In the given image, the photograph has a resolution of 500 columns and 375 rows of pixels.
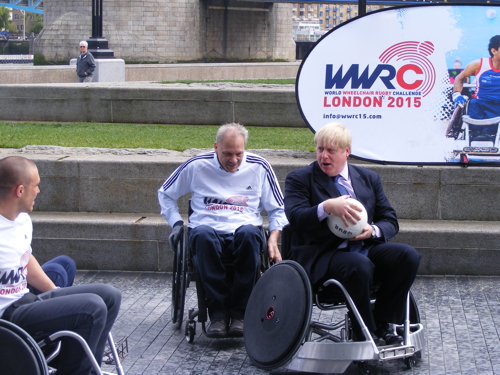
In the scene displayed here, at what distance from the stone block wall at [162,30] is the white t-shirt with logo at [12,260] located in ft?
113

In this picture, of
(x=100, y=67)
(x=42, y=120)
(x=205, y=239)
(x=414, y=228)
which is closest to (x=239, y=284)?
(x=205, y=239)

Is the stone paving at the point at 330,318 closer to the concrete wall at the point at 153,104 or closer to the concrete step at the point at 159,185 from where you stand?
the concrete step at the point at 159,185

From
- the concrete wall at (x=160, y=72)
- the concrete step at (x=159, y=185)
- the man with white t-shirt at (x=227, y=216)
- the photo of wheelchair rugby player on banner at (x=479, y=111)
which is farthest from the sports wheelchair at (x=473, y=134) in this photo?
the concrete wall at (x=160, y=72)

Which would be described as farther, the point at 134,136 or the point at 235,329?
the point at 134,136

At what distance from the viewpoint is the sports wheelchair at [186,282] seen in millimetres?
4470

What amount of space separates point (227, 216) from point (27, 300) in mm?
1692

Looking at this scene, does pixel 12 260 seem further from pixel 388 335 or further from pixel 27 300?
pixel 388 335

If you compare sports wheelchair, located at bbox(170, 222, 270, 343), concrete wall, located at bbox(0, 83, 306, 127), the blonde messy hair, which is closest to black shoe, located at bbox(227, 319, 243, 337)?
sports wheelchair, located at bbox(170, 222, 270, 343)

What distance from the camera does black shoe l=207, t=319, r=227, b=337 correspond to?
14.4 ft

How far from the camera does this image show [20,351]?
9.46ft

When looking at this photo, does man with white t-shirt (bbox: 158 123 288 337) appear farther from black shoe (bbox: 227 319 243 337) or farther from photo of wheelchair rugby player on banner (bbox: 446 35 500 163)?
photo of wheelchair rugby player on banner (bbox: 446 35 500 163)

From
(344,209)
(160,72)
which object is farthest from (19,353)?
(160,72)

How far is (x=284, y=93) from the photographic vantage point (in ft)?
33.4

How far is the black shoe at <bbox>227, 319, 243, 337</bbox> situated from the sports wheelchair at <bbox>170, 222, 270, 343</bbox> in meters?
0.17
